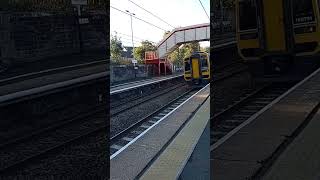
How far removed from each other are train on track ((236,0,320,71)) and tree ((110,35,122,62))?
43.9 inches

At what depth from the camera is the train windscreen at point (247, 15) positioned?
2659mm

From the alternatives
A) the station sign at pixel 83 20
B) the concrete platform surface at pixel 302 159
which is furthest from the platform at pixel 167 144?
the concrete platform surface at pixel 302 159

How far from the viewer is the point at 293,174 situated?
10.8ft

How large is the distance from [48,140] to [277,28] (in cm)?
161

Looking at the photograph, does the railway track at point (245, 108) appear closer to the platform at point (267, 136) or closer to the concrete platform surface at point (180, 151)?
the platform at point (267, 136)

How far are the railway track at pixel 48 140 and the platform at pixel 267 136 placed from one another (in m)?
0.97

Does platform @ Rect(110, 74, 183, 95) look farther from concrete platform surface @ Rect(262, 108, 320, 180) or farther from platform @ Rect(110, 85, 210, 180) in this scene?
concrete platform surface @ Rect(262, 108, 320, 180)

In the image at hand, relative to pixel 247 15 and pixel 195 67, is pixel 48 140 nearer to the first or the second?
pixel 195 67

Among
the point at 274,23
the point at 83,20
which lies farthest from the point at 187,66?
the point at 274,23

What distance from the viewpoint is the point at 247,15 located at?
268 centimetres

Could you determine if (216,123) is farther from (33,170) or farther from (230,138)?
(33,170)

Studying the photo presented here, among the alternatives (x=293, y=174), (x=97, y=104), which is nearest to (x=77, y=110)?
(x=97, y=104)

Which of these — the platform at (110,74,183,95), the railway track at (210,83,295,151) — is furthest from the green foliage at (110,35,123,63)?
the railway track at (210,83,295,151)

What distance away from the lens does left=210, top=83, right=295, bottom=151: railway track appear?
2.59 metres
